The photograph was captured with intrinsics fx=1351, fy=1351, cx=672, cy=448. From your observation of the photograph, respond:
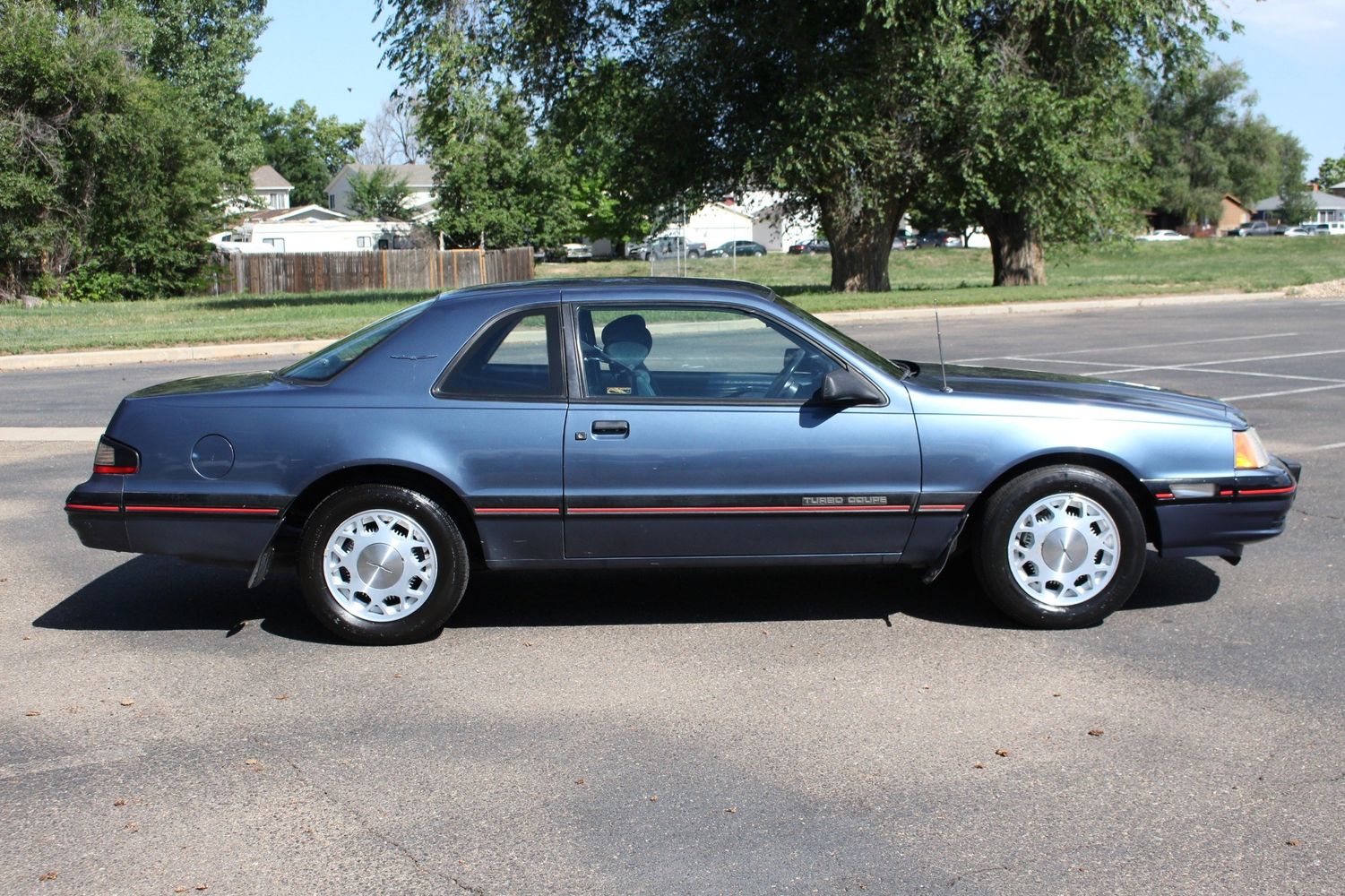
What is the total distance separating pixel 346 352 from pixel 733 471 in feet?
6.04

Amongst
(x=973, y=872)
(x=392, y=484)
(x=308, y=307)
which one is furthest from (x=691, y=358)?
(x=308, y=307)

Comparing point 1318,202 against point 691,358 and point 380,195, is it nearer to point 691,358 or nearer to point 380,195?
point 380,195

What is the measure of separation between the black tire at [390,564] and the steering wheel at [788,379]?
1484 mm

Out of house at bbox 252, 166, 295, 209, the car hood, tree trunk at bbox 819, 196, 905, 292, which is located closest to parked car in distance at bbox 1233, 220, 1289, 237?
house at bbox 252, 166, 295, 209

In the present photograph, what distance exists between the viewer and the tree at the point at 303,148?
112188 mm

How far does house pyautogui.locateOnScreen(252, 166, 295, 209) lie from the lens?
97.9 m

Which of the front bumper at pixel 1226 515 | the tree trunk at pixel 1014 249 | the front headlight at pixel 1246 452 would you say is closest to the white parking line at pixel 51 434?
the front bumper at pixel 1226 515

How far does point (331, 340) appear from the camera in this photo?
811 inches

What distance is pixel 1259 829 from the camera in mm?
3885

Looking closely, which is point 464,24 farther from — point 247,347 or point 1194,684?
point 1194,684

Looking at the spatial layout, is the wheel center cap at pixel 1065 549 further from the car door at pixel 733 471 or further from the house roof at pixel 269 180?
the house roof at pixel 269 180

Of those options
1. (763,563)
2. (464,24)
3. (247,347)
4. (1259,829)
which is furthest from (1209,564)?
(464,24)

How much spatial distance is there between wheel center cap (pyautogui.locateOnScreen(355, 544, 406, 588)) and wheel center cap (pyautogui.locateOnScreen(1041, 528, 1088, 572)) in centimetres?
276

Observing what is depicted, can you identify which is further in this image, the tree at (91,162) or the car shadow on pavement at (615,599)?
the tree at (91,162)
